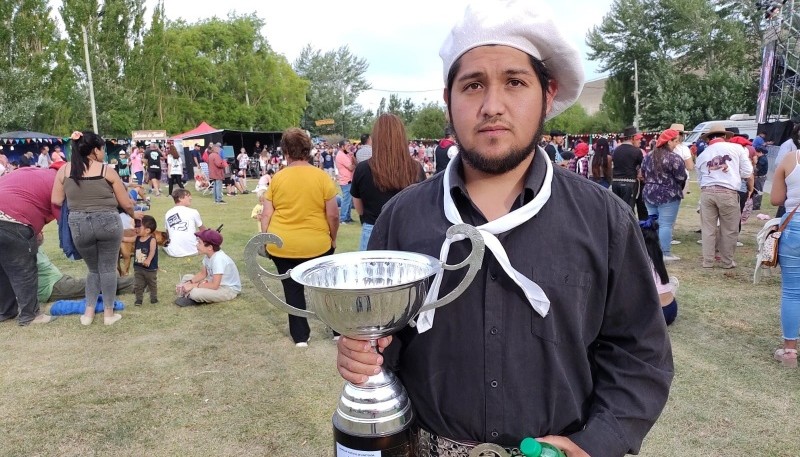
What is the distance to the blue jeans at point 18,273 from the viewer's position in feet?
17.1

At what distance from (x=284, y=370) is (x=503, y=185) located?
357cm

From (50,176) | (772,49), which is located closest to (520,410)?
(50,176)

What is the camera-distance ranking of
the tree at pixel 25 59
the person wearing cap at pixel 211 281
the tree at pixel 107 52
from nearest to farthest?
the person wearing cap at pixel 211 281 → the tree at pixel 25 59 → the tree at pixel 107 52

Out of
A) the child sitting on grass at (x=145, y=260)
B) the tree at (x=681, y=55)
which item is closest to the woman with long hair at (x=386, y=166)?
the child sitting on grass at (x=145, y=260)

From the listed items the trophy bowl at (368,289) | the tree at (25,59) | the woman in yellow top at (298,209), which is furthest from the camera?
the tree at (25,59)

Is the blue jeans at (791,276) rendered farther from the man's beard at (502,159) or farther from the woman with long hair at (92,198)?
the woman with long hair at (92,198)

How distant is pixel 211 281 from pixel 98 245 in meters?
1.42

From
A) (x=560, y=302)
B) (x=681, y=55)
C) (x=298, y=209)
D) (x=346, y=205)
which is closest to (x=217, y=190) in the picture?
(x=346, y=205)

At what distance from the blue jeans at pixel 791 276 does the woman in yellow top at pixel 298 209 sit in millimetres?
3632

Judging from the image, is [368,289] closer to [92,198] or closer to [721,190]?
[92,198]

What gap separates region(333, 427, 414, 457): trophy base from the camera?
1.25 m

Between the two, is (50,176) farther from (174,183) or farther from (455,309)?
(174,183)

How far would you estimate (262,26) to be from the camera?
51.1m

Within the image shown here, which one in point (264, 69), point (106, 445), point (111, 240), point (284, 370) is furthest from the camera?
point (264, 69)
